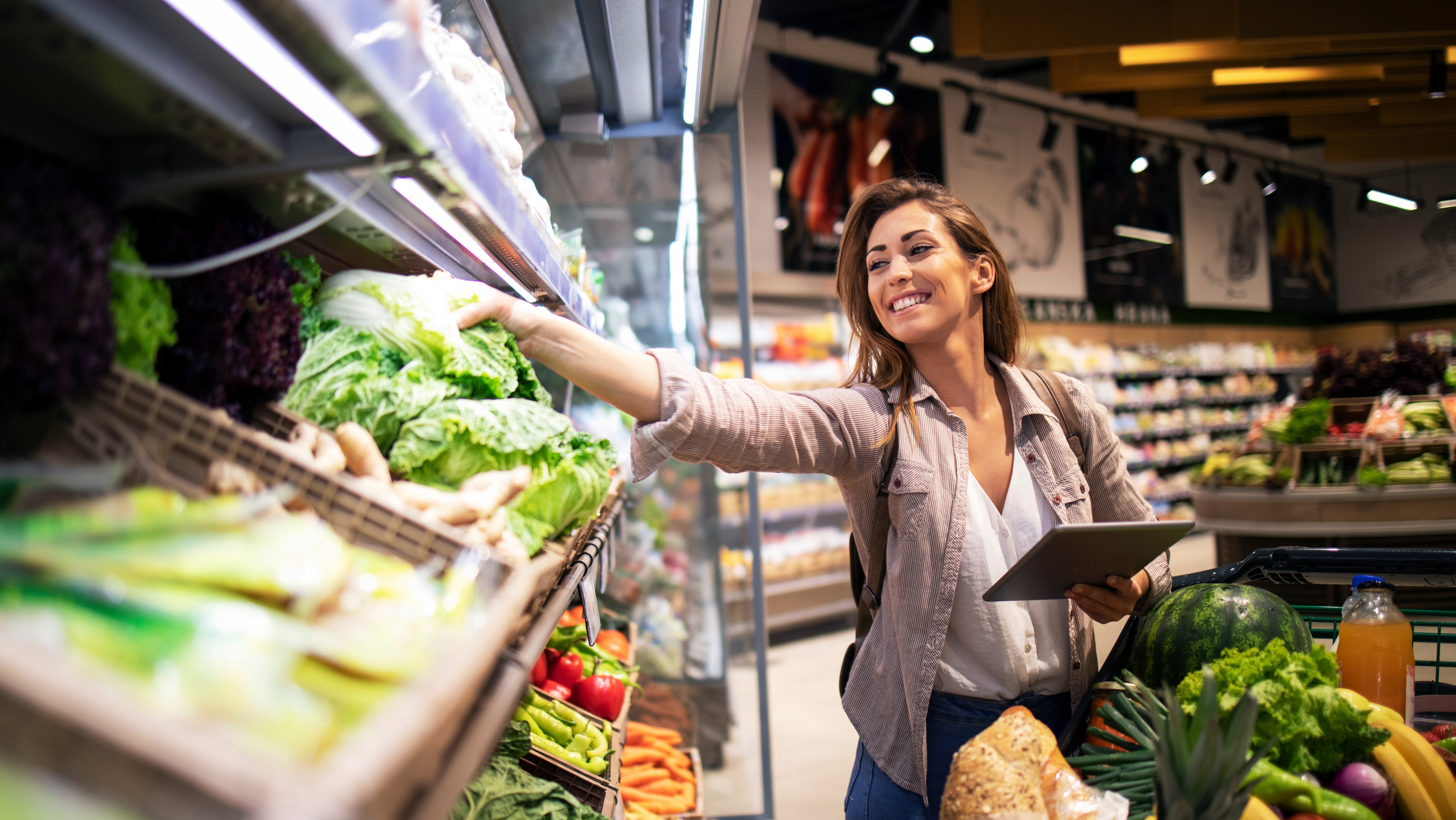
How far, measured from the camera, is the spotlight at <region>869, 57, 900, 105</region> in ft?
23.3

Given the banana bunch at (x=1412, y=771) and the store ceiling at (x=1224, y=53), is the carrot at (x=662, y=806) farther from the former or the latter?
the store ceiling at (x=1224, y=53)

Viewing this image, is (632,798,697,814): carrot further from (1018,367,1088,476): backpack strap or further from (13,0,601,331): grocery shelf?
(13,0,601,331): grocery shelf

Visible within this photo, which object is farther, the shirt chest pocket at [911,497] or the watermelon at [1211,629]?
the shirt chest pocket at [911,497]

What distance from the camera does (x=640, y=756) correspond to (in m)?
2.81

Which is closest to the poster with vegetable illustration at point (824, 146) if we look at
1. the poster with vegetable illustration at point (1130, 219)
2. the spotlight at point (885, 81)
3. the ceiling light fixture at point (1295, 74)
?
the spotlight at point (885, 81)

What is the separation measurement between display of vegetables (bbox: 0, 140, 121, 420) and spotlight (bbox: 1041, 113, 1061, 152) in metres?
9.38

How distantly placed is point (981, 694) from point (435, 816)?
1.41 meters

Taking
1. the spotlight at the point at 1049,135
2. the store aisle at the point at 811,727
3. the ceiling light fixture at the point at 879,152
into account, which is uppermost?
the spotlight at the point at 1049,135

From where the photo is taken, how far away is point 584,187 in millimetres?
3447

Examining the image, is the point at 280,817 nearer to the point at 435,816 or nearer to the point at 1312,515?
the point at 435,816

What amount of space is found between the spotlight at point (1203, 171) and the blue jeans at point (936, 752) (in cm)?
1117

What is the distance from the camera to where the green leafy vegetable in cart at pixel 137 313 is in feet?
2.38

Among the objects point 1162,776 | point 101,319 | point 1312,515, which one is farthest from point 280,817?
point 1312,515

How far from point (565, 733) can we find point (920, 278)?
136cm
